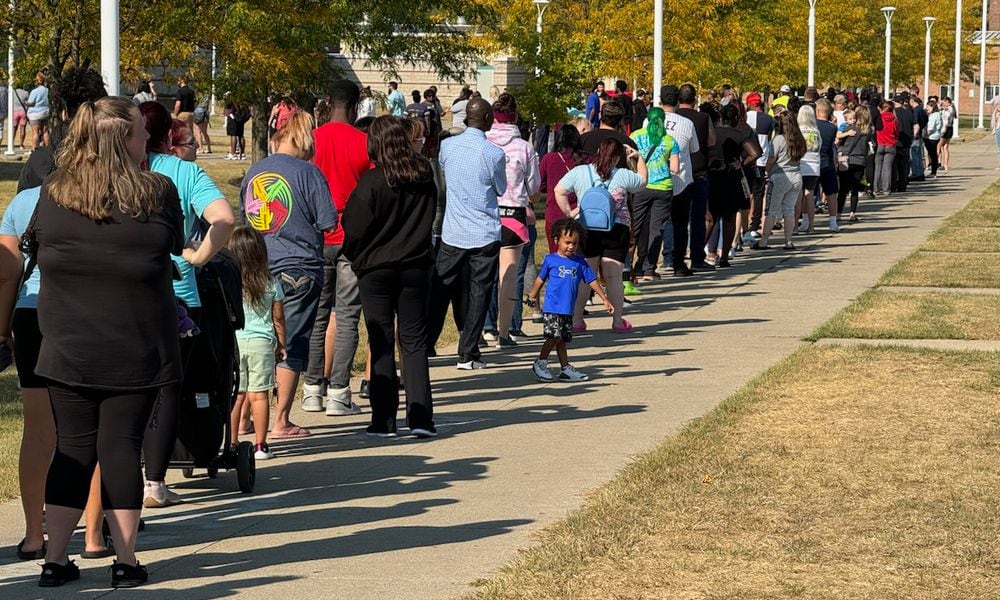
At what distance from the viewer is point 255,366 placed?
9031mm

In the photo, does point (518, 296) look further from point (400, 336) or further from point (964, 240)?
point (964, 240)

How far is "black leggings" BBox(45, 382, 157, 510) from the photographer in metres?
6.16

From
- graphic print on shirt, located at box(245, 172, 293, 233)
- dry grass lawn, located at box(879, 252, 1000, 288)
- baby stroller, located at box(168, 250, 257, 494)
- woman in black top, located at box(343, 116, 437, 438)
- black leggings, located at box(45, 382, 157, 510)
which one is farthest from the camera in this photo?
dry grass lawn, located at box(879, 252, 1000, 288)

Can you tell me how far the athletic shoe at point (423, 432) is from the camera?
9898 mm

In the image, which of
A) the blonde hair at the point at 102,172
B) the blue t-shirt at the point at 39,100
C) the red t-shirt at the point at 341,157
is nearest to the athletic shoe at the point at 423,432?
the red t-shirt at the point at 341,157

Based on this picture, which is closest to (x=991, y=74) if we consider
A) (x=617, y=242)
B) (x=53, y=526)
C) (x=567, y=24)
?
(x=567, y=24)

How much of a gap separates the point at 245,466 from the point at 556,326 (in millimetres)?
3822

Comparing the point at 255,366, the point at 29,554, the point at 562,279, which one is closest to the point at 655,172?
the point at 562,279

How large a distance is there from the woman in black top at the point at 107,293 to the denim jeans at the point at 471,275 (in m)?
5.58

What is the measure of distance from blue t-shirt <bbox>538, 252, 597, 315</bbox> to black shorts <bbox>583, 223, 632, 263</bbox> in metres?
1.77

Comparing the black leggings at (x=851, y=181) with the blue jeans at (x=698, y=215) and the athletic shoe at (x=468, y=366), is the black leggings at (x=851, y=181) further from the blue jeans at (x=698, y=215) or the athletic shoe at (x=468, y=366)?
the athletic shoe at (x=468, y=366)

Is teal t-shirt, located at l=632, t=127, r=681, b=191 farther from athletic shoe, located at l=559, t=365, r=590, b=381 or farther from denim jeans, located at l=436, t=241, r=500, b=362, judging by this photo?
athletic shoe, located at l=559, t=365, r=590, b=381

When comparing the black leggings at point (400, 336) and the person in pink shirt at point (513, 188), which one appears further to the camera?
the person in pink shirt at point (513, 188)

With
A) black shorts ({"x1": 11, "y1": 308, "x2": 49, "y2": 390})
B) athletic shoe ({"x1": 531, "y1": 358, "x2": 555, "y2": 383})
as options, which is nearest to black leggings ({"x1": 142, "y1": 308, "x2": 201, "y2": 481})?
black shorts ({"x1": 11, "y1": 308, "x2": 49, "y2": 390})
